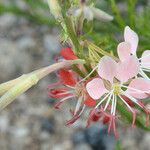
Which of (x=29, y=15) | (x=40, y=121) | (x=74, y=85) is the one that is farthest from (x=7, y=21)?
(x=74, y=85)

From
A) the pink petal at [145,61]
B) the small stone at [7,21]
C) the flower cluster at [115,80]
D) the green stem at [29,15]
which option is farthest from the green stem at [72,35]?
the small stone at [7,21]

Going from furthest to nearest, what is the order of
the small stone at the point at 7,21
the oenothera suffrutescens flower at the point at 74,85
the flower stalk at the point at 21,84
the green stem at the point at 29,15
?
the small stone at the point at 7,21 < the green stem at the point at 29,15 < the oenothera suffrutescens flower at the point at 74,85 < the flower stalk at the point at 21,84

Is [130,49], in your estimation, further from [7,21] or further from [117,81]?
[7,21]

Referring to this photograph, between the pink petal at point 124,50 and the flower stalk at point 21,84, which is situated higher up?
the flower stalk at point 21,84

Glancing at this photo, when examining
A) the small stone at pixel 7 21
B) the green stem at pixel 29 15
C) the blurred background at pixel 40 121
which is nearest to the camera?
the green stem at pixel 29 15

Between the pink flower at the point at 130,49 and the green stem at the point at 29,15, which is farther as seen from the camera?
the green stem at the point at 29,15

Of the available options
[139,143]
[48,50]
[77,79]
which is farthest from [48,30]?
[77,79]

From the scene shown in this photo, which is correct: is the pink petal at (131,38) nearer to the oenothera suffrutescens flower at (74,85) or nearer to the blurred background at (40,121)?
the oenothera suffrutescens flower at (74,85)
